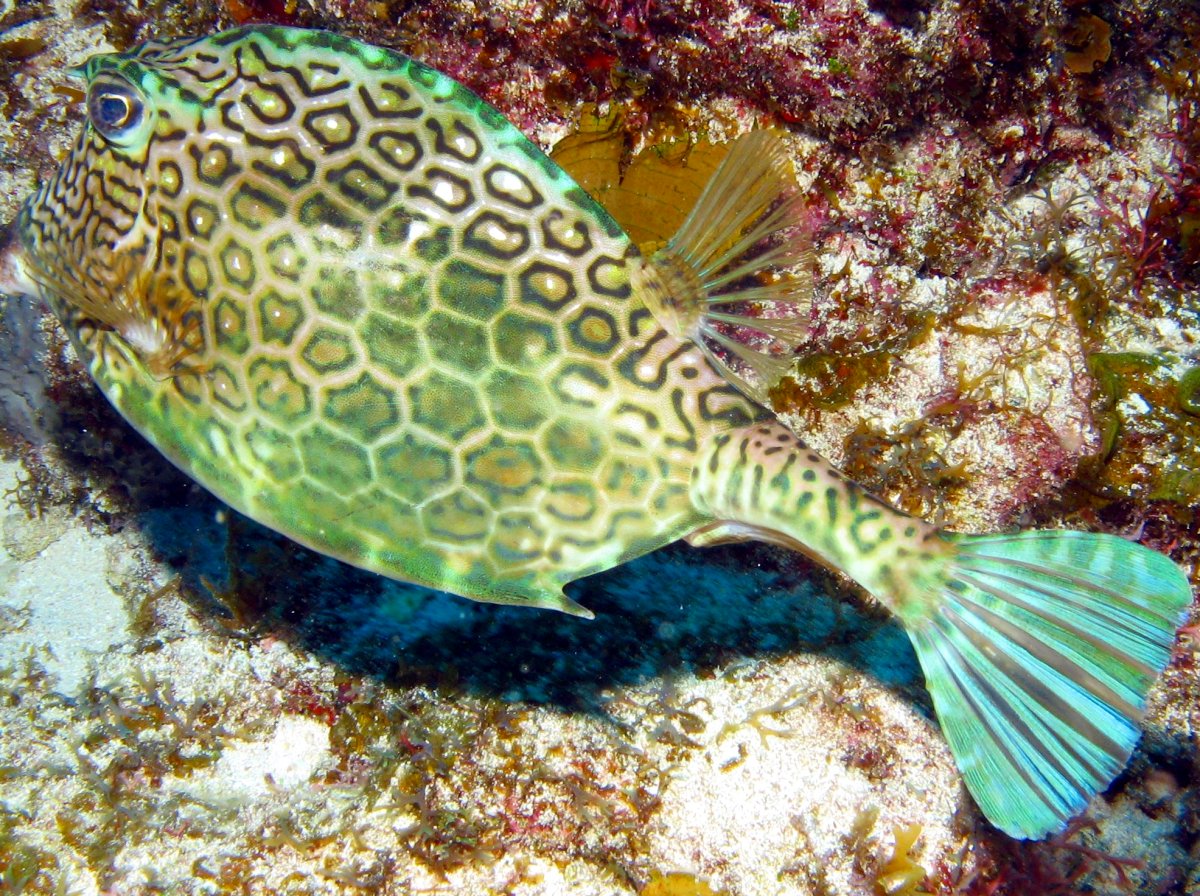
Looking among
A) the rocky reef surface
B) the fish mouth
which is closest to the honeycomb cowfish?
the fish mouth

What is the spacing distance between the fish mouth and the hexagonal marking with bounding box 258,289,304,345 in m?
1.10

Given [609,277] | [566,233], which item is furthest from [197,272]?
[609,277]

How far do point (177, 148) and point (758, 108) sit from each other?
225cm

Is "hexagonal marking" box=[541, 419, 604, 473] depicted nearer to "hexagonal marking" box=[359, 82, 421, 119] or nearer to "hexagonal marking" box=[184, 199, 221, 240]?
"hexagonal marking" box=[359, 82, 421, 119]

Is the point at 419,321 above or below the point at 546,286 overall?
below

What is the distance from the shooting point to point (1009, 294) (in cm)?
315

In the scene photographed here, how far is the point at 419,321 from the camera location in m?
2.02

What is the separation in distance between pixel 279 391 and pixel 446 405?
0.51 metres

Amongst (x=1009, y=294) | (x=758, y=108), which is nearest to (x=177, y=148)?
(x=758, y=108)

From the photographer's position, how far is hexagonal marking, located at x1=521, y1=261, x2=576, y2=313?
6.67ft

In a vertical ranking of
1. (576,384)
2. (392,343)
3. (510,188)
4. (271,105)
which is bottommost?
(392,343)

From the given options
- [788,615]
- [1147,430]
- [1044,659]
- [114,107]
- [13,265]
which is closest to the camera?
[1044,659]

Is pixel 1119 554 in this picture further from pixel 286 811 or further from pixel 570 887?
pixel 286 811

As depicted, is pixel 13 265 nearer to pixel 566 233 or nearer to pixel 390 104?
pixel 390 104
